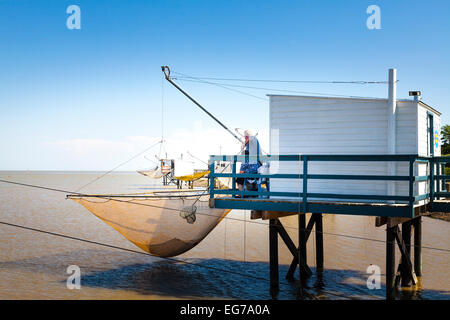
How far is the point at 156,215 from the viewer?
1483 centimetres

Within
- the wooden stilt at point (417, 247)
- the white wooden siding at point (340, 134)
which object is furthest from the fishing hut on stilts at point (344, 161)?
the wooden stilt at point (417, 247)

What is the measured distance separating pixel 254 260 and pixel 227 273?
2.27m

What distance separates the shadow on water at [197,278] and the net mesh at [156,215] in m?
1.41

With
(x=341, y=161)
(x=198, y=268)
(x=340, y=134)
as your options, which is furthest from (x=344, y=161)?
(x=198, y=268)

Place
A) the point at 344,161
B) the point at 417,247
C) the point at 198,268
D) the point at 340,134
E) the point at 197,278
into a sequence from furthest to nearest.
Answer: the point at 198,268 < the point at 417,247 < the point at 197,278 < the point at 340,134 < the point at 344,161

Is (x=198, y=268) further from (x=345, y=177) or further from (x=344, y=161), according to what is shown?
(x=345, y=177)

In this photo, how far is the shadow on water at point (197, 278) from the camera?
44.0 ft

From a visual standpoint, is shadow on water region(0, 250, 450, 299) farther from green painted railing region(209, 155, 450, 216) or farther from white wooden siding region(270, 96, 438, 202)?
white wooden siding region(270, 96, 438, 202)

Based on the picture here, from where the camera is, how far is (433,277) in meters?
15.2


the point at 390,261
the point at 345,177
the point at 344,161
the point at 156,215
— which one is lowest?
the point at 390,261

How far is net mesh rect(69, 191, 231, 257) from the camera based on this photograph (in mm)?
14688

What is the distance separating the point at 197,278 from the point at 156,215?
8.57 ft
